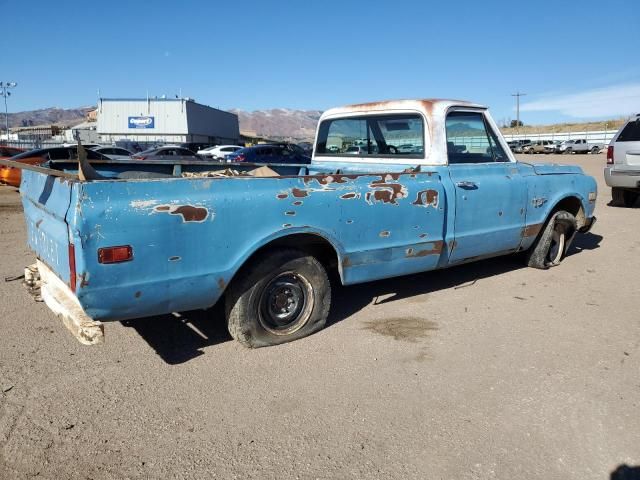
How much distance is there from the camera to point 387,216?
3963 millimetres

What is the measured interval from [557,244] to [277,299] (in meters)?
3.87

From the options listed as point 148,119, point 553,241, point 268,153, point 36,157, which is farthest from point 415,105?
point 148,119

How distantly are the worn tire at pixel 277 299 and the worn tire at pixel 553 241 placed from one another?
3.05 m

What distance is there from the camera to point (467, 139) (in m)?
4.84

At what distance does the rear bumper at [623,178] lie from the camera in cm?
962

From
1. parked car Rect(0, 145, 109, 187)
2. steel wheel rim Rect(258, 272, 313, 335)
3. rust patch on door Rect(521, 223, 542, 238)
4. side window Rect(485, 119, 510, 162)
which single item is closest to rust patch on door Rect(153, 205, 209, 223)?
steel wheel rim Rect(258, 272, 313, 335)

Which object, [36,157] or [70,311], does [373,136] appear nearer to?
[70,311]

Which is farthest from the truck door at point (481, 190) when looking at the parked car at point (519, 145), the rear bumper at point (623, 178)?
the parked car at point (519, 145)

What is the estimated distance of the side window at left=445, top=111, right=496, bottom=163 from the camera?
4.66m

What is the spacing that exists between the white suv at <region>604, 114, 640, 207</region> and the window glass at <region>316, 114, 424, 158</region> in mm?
6957

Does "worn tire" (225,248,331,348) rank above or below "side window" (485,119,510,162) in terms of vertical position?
below

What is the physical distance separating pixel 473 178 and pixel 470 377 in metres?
1.99

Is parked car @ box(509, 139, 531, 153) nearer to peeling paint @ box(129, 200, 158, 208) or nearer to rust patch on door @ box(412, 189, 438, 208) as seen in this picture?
rust patch on door @ box(412, 189, 438, 208)

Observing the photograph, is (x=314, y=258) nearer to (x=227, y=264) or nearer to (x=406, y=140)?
(x=227, y=264)
